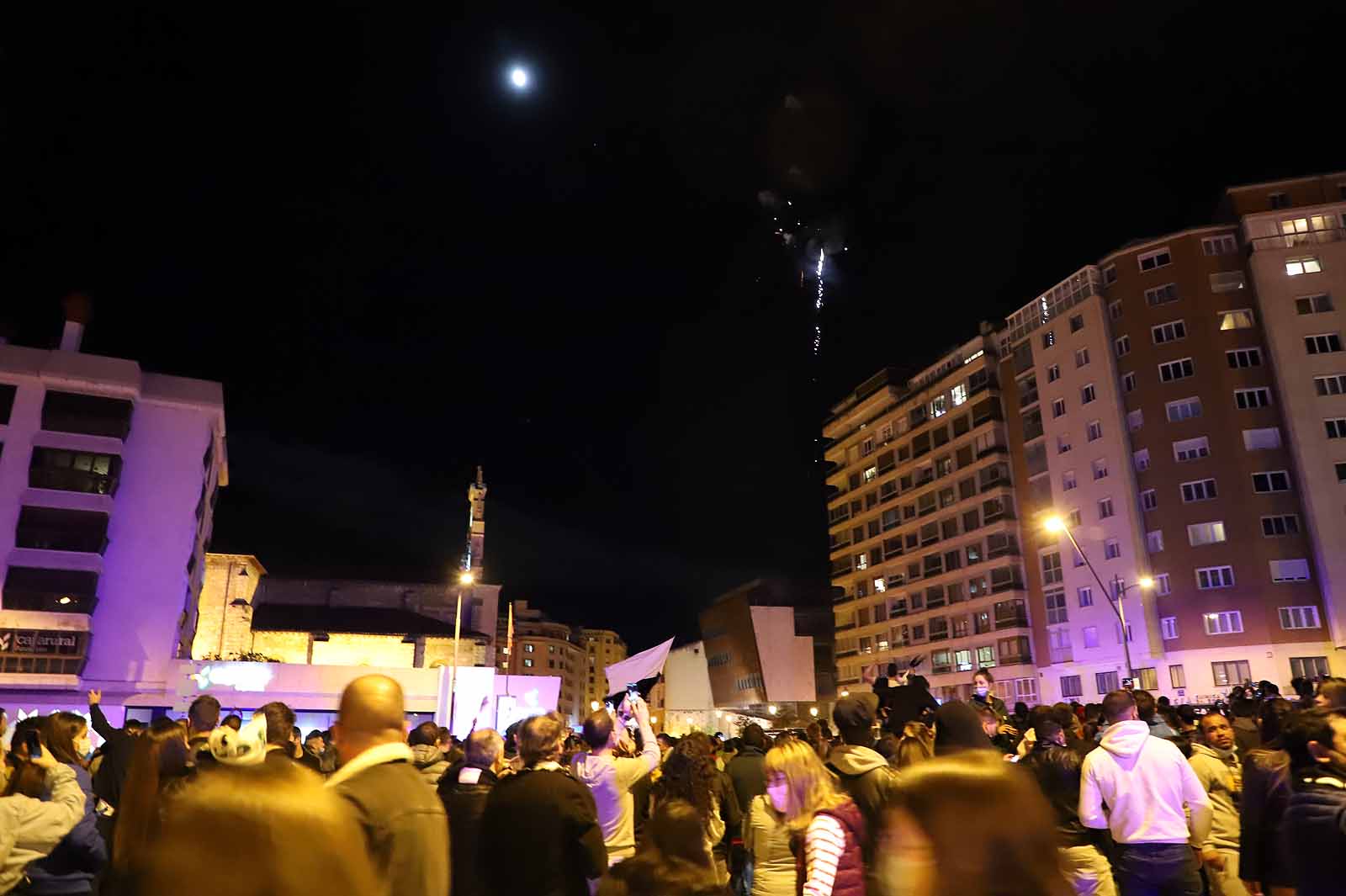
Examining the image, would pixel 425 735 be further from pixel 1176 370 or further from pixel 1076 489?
pixel 1076 489

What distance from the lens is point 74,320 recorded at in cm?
4828

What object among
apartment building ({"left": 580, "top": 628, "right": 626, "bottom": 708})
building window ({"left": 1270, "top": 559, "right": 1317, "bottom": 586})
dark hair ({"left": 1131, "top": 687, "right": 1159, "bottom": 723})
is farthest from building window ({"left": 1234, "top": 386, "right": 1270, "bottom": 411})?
apartment building ({"left": 580, "top": 628, "right": 626, "bottom": 708})

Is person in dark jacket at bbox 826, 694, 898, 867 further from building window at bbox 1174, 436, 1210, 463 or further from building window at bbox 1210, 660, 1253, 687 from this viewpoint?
building window at bbox 1174, 436, 1210, 463

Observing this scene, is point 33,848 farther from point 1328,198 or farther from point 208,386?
point 1328,198

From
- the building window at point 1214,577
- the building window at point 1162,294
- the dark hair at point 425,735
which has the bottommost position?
the dark hair at point 425,735

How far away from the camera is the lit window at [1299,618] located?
4228cm

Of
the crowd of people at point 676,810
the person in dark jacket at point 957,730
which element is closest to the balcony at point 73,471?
the crowd of people at point 676,810

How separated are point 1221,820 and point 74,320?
56330mm

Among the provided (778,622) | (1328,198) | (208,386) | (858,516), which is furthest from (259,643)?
(1328,198)

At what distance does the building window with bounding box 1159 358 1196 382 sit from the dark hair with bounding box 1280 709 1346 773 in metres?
50.9

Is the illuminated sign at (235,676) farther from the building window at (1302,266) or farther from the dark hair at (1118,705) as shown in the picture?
the building window at (1302,266)

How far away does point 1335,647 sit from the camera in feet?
136

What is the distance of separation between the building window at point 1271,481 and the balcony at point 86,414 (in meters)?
58.4

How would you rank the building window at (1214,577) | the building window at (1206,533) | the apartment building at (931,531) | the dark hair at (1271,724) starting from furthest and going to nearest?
1. the apartment building at (931,531)
2. the building window at (1206,533)
3. the building window at (1214,577)
4. the dark hair at (1271,724)
